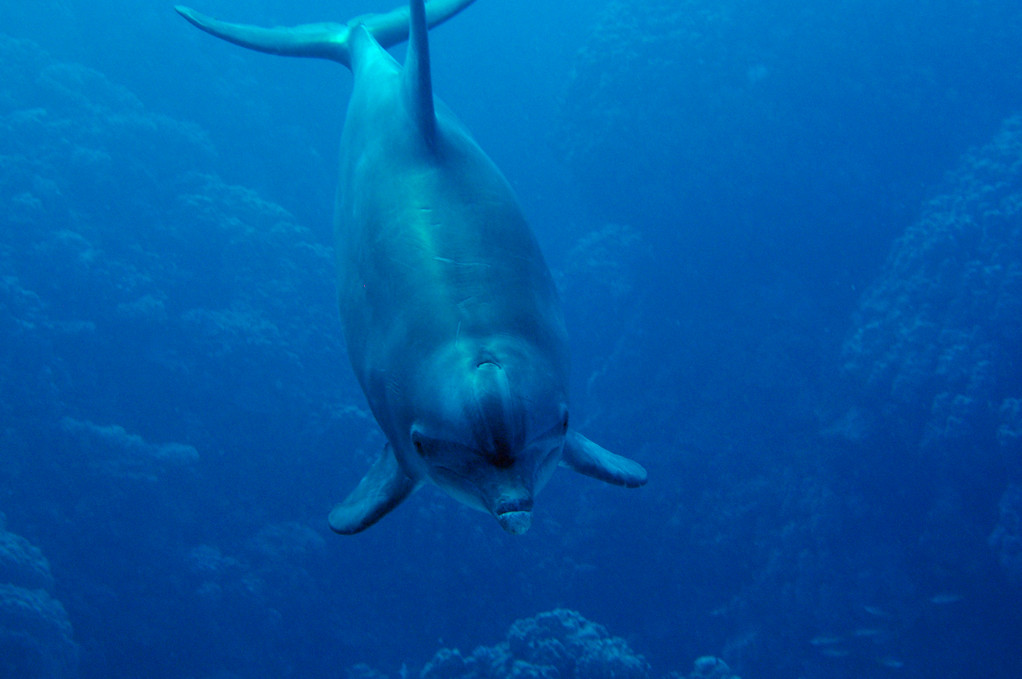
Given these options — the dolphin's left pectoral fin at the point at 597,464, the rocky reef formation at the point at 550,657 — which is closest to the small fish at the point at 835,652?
the rocky reef formation at the point at 550,657

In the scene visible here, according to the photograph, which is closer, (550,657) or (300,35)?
(300,35)

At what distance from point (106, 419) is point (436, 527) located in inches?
225

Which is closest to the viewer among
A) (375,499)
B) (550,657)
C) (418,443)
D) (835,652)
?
(418,443)

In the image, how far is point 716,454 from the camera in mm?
12062

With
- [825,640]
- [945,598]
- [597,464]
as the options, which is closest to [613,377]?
[825,640]

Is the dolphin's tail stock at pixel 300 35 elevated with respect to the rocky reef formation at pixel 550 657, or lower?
elevated

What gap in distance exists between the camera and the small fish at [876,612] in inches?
390

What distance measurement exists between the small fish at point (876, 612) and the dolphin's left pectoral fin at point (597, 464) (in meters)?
9.13

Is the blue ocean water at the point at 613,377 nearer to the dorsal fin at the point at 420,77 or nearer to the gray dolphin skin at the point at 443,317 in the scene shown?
the gray dolphin skin at the point at 443,317

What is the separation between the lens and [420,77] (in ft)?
8.64

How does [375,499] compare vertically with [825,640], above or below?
above

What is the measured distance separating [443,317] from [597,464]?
1295mm

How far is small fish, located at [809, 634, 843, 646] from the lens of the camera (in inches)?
392

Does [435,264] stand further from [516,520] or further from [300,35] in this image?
[300,35]
